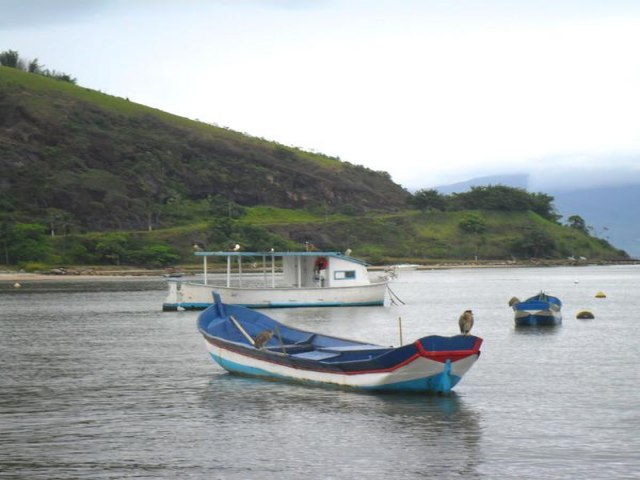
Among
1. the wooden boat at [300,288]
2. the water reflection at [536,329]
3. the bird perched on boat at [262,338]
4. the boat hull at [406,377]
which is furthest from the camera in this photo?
the wooden boat at [300,288]

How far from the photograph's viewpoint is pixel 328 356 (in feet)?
108

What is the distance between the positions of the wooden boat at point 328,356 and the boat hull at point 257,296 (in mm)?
31061

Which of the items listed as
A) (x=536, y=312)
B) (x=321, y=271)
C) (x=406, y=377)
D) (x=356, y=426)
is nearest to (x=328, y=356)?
(x=406, y=377)

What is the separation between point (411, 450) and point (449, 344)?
5356mm

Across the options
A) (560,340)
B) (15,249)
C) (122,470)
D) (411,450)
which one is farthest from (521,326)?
(15,249)

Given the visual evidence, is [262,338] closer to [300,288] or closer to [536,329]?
[536,329]

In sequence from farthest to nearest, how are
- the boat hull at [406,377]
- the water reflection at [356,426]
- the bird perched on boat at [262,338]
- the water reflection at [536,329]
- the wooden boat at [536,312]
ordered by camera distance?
the wooden boat at [536,312] → the water reflection at [536,329] → the bird perched on boat at [262,338] → the boat hull at [406,377] → the water reflection at [356,426]

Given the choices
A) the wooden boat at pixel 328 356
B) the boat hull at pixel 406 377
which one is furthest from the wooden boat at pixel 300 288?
the boat hull at pixel 406 377

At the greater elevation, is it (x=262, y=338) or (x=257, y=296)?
(x=257, y=296)

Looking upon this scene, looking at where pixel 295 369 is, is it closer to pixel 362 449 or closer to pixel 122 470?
pixel 362 449

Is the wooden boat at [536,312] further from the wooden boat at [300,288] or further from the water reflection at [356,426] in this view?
the water reflection at [356,426]

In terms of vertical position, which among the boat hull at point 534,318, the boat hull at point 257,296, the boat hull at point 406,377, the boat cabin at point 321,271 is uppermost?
the boat cabin at point 321,271

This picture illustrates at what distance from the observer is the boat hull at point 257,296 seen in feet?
232

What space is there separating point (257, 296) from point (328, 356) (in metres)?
38.6
